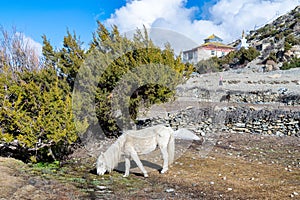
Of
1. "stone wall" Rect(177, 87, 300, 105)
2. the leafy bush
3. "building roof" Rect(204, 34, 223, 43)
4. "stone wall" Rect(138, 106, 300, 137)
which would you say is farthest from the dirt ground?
"building roof" Rect(204, 34, 223, 43)

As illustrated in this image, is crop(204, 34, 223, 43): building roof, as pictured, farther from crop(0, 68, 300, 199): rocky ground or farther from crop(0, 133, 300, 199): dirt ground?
crop(0, 133, 300, 199): dirt ground

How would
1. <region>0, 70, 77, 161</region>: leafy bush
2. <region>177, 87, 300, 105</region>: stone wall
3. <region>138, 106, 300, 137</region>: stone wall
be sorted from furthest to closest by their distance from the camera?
<region>177, 87, 300, 105</region>: stone wall, <region>138, 106, 300, 137</region>: stone wall, <region>0, 70, 77, 161</region>: leafy bush

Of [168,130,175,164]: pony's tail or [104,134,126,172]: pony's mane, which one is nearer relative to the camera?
[104,134,126,172]: pony's mane

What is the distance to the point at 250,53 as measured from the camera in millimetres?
54062

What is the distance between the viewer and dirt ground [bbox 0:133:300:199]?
604 cm

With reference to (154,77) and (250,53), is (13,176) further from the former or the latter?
(250,53)

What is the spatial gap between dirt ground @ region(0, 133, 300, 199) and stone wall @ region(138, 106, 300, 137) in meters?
3.54

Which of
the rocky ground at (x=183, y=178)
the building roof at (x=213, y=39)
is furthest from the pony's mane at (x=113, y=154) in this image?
the building roof at (x=213, y=39)

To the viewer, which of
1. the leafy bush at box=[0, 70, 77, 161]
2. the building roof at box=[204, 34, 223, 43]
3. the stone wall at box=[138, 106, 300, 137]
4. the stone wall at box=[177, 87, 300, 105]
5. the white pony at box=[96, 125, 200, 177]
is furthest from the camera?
the building roof at box=[204, 34, 223, 43]

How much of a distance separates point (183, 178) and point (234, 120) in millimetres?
8222

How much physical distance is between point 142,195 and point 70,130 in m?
4.29

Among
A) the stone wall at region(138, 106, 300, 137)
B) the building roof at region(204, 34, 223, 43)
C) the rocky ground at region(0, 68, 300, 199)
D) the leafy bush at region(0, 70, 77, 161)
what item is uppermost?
the building roof at region(204, 34, 223, 43)

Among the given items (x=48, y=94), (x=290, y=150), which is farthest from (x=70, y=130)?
(x=290, y=150)

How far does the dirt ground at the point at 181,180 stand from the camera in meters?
6.04
